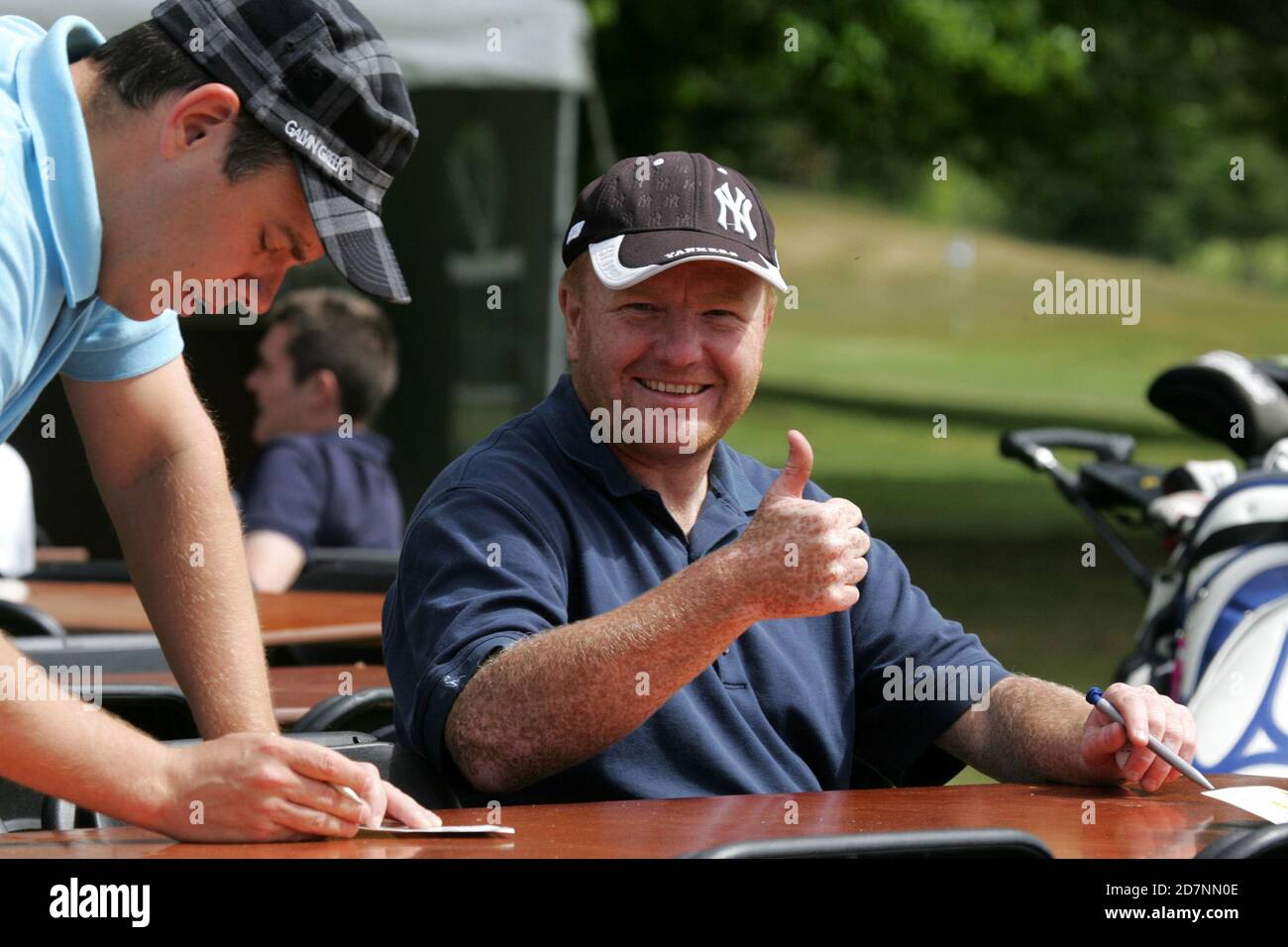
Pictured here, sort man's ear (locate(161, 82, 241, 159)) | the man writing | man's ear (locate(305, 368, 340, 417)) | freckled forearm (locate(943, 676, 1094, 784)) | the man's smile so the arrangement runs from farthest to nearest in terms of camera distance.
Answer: man's ear (locate(305, 368, 340, 417)), the man's smile, freckled forearm (locate(943, 676, 1094, 784)), man's ear (locate(161, 82, 241, 159)), the man writing

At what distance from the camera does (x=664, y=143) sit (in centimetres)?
2009

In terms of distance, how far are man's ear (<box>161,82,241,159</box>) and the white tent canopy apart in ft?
18.5

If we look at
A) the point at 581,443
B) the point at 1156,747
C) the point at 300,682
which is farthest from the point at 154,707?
the point at 1156,747

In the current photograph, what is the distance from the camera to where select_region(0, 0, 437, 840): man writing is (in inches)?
76.2

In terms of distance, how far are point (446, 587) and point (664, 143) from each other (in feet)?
59.0

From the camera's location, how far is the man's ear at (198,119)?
2.04 metres

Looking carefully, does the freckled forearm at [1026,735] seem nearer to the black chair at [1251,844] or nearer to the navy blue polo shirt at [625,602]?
the navy blue polo shirt at [625,602]

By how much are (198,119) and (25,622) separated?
214 cm

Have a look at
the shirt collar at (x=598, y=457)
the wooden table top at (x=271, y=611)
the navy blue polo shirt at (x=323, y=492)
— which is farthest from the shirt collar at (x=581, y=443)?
the navy blue polo shirt at (x=323, y=492)

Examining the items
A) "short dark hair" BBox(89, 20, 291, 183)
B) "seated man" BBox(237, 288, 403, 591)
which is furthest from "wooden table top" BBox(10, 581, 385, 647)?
"short dark hair" BBox(89, 20, 291, 183)

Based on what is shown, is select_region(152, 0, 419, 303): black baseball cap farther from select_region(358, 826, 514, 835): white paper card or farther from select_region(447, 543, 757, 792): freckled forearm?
select_region(358, 826, 514, 835): white paper card

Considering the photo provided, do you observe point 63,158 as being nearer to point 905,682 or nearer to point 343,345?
point 905,682
